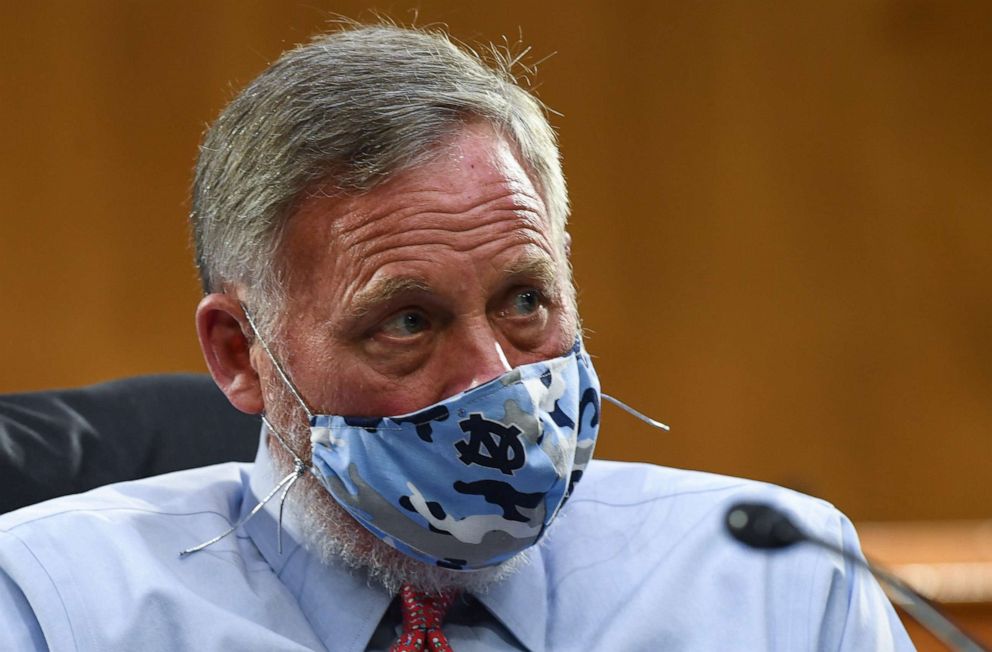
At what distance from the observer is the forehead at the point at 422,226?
66.7 inches

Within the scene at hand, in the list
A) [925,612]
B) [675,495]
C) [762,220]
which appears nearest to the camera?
[925,612]

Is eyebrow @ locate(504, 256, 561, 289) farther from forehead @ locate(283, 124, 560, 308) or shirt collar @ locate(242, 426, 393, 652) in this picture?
shirt collar @ locate(242, 426, 393, 652)

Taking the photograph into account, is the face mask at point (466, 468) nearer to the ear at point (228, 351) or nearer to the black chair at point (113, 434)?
the ear at point (228, 351)

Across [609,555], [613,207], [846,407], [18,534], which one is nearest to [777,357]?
[846,407]

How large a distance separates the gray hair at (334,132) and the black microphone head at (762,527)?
0.75 meters

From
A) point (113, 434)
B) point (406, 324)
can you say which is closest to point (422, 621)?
point (406, 324)

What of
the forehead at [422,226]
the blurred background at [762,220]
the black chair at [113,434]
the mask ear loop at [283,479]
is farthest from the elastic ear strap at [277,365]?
the blurred background at [762,220]

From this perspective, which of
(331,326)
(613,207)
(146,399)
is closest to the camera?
(331,326)

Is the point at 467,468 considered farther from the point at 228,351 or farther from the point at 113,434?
the point at 113,434

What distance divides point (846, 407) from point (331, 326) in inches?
101

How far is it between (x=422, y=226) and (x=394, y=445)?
11.1 inches

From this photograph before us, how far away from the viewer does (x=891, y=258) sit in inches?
156

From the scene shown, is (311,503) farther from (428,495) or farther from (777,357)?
(777,357)

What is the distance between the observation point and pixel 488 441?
5.25 ft
